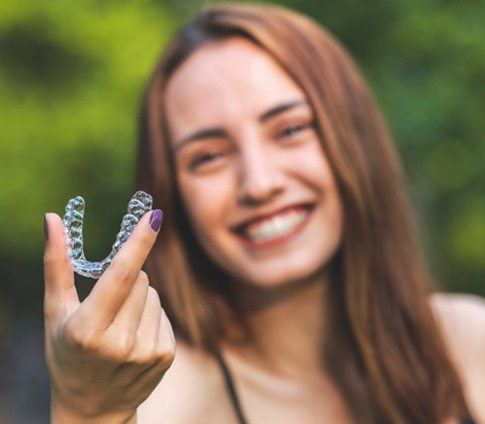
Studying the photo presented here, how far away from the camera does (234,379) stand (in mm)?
2494

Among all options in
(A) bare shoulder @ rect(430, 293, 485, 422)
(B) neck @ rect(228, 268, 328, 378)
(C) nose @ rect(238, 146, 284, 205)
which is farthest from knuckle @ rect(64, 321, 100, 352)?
(A) bare shoulder @ rect(430, 293, 485, 422)

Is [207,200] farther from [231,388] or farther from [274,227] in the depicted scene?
[231,388]

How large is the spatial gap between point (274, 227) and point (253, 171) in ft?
0.52

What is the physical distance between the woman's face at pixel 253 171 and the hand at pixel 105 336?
2.74 ft

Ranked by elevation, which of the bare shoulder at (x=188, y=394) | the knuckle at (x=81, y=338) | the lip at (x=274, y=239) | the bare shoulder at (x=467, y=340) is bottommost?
the bare shoulder at (x=467, y=340)

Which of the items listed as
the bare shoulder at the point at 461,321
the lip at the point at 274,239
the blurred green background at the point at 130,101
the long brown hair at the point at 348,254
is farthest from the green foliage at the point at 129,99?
the lip at the point at 274,239

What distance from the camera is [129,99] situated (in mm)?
5570

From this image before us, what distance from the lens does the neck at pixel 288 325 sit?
2553 mm

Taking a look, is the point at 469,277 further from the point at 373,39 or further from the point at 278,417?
the point at 278,417

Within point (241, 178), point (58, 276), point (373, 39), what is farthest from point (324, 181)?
point (373, 39)

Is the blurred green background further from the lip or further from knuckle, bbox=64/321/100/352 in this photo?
knuckle, bbox=64/321/100/352

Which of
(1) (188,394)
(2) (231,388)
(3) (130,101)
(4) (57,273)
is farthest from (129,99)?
(4) (57,273)

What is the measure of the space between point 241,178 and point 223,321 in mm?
460

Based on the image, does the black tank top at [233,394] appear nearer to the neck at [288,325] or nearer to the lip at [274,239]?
the neck at [288,325]
